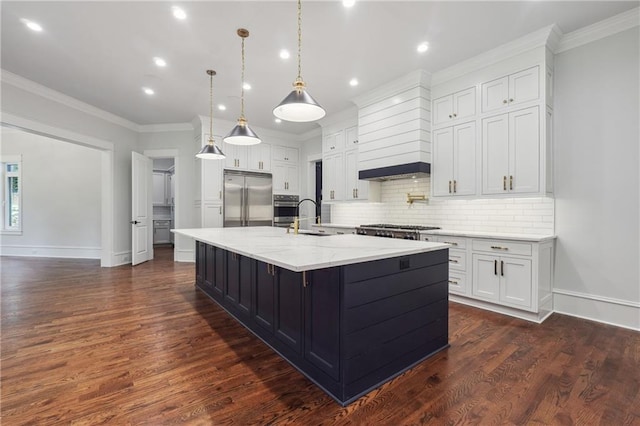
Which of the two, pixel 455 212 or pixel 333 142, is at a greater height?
pixel 333 142

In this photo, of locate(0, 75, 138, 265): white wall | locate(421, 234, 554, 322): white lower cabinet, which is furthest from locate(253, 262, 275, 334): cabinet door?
locate(0, 75, 138, 265): white wall

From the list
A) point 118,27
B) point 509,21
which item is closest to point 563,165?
point 509,21

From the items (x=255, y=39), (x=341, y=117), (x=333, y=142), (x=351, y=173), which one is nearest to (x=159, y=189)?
(x=333, y=142)

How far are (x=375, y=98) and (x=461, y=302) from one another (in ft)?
10.5

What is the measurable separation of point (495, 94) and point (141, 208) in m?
6.65

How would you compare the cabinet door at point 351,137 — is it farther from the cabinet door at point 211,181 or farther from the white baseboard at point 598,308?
the white baseboard at point 598,308

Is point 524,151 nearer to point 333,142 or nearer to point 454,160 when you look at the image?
point 454,160

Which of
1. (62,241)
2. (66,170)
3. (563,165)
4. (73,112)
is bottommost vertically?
(62,241)

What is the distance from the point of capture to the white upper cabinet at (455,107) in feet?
12.1

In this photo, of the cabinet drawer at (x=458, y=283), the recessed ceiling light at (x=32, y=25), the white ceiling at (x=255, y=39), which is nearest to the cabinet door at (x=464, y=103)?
the white ceiling at (x=255, y=39)

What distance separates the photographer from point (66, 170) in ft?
22.5

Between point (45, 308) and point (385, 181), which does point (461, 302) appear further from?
point (45, 308)

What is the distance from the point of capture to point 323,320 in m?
1.88

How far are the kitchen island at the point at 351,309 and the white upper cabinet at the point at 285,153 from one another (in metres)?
4.60
